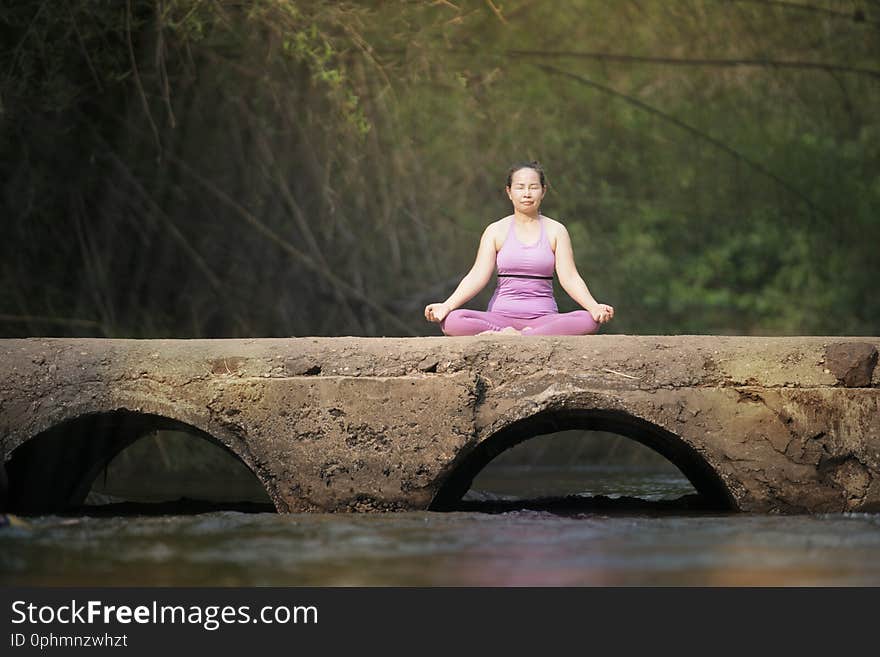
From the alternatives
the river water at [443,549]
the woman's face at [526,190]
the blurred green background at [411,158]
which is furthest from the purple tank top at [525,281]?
the blurred green background at [411,158]

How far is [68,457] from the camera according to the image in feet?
21.0

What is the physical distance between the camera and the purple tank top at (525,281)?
598cm

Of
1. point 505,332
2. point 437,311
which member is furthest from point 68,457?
point 505,332

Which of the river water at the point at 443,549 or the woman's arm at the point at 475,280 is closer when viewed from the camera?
the river water at the point at 443,549

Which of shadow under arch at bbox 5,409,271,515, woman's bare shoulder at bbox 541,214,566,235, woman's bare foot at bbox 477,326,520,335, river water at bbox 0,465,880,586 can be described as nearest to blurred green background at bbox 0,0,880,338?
shadow under arch at bbox 5,409,271,515

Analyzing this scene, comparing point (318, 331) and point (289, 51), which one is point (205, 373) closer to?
point (289, 51)

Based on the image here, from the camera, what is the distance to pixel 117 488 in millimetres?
8703

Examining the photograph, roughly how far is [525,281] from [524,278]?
2 centimetres

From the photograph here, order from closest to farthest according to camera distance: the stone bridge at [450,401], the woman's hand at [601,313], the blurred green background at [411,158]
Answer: the stone bridge at [450,401], the woman's hand at [601,313], the blurred green background at [411,158]

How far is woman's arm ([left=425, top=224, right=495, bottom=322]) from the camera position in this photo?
581cm

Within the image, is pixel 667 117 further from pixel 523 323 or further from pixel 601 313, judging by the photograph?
pixel 601 313

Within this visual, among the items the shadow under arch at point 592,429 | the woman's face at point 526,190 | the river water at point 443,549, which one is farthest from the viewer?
the woman's face at point 526,190

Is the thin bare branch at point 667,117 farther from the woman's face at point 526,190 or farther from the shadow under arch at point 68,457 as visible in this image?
the shadow under arch at point 68,457

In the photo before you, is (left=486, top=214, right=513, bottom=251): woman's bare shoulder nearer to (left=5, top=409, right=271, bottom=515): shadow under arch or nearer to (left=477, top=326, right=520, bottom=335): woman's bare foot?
(left=477, top=326, right=520, bottom=335): woman's bare foot
